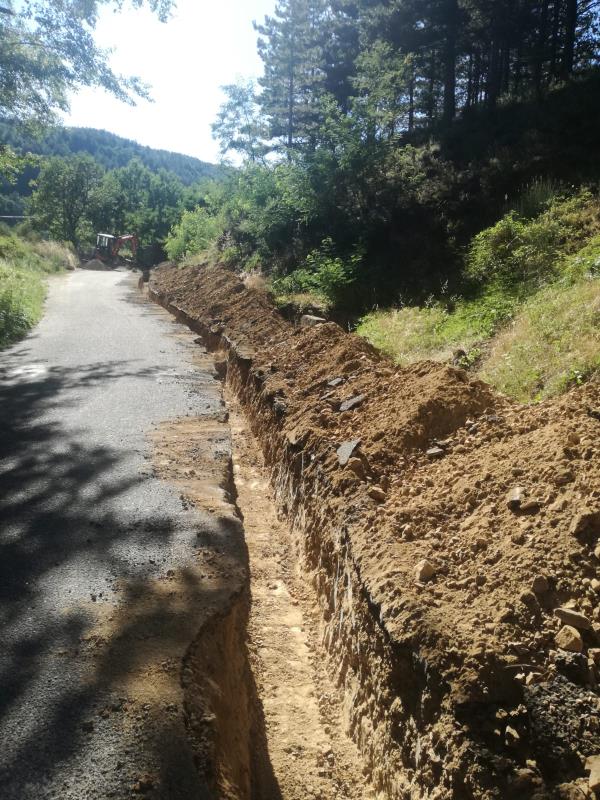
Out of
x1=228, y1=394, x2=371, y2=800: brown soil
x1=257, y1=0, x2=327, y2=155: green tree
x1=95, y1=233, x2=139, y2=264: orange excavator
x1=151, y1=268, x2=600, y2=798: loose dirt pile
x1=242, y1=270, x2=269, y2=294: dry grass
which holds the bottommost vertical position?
Result: x1=228, y1=394, x2=371, y2=800: brown soil

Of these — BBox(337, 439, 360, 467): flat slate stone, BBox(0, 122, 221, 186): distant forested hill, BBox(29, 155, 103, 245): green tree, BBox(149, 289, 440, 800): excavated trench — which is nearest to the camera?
BBox(149, 289, 440, 800): excavated trench

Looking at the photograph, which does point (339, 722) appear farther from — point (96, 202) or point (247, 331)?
point (96, 202)

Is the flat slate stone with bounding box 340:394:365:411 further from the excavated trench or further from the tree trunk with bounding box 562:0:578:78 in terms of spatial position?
the tree trunk with bounding box 562:0:578:78

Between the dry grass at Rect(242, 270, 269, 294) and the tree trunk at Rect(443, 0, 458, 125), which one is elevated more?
the tree trunk at Rect(443, 0, 458, 125)

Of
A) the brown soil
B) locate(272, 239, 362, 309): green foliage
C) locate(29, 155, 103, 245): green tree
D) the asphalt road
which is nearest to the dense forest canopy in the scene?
locate(272, 239, 362, 309): green foliage

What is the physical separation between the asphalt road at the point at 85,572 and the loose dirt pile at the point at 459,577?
113 cm

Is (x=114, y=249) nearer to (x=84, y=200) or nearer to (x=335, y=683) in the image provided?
(x=84, y=200)

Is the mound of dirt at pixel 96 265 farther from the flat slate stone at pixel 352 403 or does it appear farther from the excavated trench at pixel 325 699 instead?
the excavated trench at pixel 325 699

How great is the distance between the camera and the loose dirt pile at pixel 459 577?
2523 mm

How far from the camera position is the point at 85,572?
13.3 ft

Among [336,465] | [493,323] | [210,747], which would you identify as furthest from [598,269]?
[210,747]

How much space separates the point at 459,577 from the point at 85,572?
2.57m

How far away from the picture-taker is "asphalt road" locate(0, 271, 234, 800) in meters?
2.59

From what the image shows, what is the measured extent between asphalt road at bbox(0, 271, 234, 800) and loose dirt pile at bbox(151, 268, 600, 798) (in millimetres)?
1131
